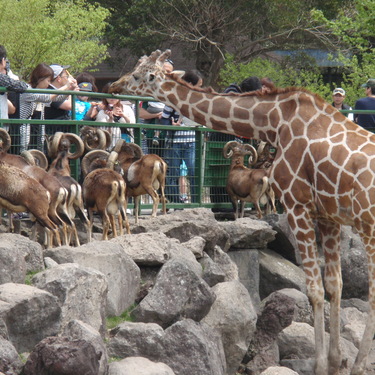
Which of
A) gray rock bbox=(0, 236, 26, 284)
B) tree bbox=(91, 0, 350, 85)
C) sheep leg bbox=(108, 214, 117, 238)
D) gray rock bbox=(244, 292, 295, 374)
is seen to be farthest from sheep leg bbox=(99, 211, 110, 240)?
tree bbox=(91, 0, 350, 85)

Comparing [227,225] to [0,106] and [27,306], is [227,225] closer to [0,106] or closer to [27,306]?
[0,106]

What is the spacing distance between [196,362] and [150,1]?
30.8 meters

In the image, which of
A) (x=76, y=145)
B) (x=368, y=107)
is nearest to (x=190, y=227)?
(x=76, y=145)

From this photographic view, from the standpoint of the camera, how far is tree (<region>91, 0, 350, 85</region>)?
3981 cm

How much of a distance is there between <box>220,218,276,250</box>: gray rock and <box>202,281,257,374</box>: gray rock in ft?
9.48

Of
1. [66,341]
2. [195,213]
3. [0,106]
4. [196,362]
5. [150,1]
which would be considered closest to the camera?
[66,341]

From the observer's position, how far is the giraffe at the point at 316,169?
35.7 ft

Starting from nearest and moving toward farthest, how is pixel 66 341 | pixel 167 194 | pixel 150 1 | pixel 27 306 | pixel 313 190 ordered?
pixel 66 341, pixel 27 306, pixel 313 190, pixel 167 194, pixel 150 1

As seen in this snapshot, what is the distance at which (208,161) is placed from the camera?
16078 millimetres

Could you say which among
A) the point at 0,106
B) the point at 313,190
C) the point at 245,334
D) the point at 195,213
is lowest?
the point at 245,334

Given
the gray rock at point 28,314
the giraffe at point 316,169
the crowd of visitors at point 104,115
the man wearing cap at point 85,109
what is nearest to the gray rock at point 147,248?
the giraffe at point 316,169

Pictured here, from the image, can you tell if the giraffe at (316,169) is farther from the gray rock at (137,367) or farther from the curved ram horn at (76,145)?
the gray rock at (137,367)

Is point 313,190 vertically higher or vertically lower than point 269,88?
lower

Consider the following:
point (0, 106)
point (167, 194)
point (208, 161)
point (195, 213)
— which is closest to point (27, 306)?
point (0, 106)
